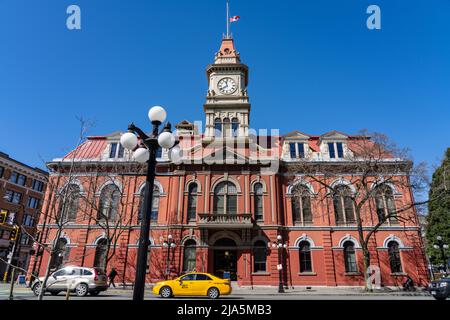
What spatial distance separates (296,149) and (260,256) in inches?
480

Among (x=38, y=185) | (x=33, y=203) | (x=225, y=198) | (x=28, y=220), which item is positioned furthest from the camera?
(x=38, y=185)

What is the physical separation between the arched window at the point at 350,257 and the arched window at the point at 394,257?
3366 millimetres

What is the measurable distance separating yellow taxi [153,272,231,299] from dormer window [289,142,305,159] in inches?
675

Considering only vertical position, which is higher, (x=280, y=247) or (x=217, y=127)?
(x=217, y=127)

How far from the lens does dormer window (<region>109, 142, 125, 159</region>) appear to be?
2961 cm

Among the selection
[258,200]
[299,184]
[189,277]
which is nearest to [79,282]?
[189,277]

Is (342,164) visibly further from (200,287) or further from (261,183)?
(200,287)

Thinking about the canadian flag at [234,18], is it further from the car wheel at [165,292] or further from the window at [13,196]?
the window at [13,196]

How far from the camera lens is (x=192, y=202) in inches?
1072

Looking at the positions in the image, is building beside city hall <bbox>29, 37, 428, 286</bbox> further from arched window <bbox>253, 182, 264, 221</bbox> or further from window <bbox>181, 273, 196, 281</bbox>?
window <bbox>181, 273, 196, 281</bbox>

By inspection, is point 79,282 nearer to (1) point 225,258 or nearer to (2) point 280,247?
(1) point 225,258

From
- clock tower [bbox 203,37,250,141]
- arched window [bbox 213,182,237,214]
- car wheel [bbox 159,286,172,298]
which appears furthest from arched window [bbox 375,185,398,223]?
car wheel [bbox 159,286,172,298]

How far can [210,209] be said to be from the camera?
87.1 feet

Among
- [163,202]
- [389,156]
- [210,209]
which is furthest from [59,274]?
[389,156]
